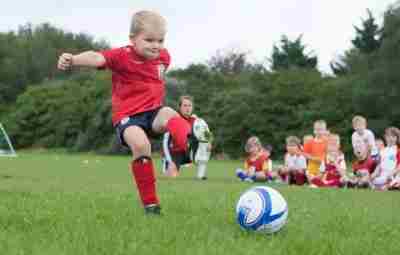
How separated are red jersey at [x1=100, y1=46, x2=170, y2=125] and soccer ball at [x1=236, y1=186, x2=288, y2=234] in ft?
4.92

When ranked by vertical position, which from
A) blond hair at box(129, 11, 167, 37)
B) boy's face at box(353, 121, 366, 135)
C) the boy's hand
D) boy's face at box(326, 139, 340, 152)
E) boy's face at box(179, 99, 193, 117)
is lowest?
boy's face at box(326, 139, 340, 152)

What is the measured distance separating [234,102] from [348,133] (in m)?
9.00

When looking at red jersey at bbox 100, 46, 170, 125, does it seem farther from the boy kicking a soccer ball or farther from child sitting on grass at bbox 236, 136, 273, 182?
child sitting on grass at bbox 236, 136, 273, 182

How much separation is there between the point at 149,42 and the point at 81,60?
654 mm

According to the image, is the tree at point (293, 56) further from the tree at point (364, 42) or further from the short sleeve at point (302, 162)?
the short sleeve at point (302, 162)

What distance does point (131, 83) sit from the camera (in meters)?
6.62

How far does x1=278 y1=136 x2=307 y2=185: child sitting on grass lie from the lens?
16.7 m

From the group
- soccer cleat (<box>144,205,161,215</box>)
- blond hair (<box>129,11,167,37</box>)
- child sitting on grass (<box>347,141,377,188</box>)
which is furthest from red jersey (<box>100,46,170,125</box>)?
child sitting on grass (<box>347,141,377,188</box>)

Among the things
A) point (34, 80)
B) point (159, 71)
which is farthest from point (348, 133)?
point (34, 80)

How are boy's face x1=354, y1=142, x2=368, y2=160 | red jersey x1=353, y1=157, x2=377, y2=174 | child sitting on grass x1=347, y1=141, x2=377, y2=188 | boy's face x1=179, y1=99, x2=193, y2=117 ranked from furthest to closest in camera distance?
boy's face x1=354, y1=142, x2=368, y2=160 < boy's face x1=179, y1=99, x2=193, y2=117 < red jersey x1=353, y1=157, x2=377, y2=174 < child sitting on grass x1=347, y1=141, x2=377, y2=188

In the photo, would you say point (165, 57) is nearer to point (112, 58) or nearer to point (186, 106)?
point (112, 58)

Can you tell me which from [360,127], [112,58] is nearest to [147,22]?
[112,58]

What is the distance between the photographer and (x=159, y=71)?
268 inches

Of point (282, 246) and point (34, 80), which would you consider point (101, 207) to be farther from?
point (34, 80)
